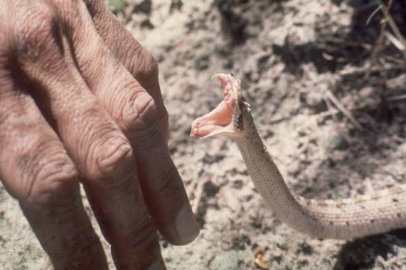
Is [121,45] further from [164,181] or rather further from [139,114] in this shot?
[164,181]

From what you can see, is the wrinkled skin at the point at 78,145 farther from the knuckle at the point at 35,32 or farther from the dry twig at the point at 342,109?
the dry twig at the point at 342,109

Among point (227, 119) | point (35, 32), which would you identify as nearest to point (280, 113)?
point (227, 119)

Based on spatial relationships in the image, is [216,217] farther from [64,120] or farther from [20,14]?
[20,14]

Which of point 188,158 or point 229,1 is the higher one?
point 229,1

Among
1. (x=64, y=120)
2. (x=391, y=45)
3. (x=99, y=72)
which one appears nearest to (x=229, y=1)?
Answer: (x=391, y=45)

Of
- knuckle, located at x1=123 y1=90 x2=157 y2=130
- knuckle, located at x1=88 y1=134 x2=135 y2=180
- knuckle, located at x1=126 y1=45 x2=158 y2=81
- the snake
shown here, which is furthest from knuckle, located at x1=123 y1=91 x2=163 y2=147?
the snake

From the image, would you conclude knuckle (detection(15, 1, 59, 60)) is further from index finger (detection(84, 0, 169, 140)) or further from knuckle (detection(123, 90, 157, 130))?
knuckle (detection(123, 90, 157, 130))
